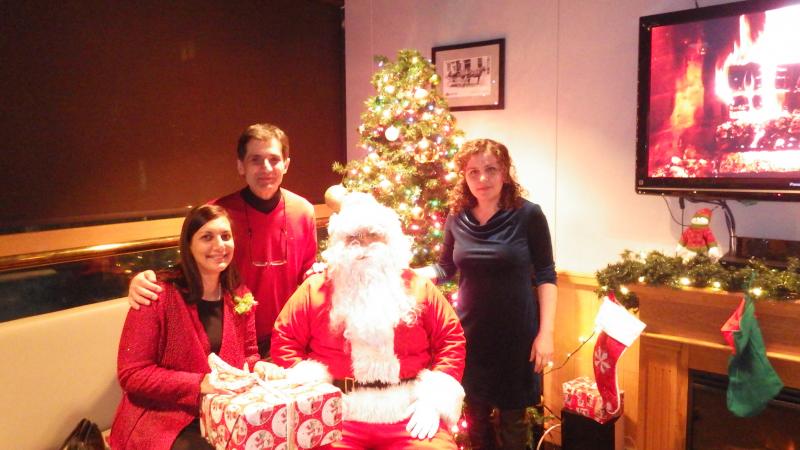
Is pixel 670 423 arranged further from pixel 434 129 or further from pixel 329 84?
pixel 329 84

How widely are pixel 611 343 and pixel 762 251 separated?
0.82 metres

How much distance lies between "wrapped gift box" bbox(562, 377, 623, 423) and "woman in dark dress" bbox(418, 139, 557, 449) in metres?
0.54

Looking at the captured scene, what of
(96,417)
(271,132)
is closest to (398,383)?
(271,132)

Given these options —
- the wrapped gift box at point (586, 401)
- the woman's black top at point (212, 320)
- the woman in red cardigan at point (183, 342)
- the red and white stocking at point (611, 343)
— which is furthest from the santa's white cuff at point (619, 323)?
the woman's black top at point (212, 320)

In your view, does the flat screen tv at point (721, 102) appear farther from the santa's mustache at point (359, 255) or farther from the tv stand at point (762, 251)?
the santa's mustache at point (359, 255)

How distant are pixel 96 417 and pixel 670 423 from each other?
8.70ft

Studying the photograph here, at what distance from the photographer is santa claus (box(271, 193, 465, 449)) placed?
198 cm

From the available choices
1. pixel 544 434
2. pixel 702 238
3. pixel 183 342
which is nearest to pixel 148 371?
pixel 183 342

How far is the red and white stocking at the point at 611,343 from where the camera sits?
2699 millimetres

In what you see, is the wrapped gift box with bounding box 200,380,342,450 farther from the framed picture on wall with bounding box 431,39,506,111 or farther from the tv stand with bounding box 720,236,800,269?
the framed picture on wall with bounding box 431,39,506,111

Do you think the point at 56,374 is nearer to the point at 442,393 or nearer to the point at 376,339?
the point at 376,339

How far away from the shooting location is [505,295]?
2.43 meters

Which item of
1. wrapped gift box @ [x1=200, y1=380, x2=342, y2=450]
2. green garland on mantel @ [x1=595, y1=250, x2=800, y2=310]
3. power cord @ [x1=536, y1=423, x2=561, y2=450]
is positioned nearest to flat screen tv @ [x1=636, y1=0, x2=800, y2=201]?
green garland on mantel @ [x1=595, y1=250, x2=800, y2=310]

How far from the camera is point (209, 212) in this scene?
2.12m
